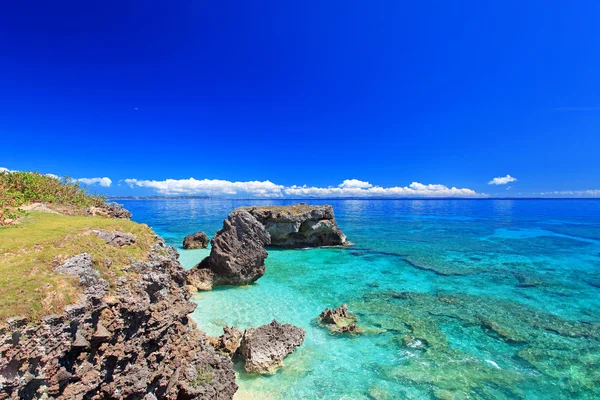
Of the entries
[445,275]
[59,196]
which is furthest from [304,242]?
[59,196]

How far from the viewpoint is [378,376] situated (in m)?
12.8

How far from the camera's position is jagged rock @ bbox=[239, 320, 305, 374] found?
1275 cm

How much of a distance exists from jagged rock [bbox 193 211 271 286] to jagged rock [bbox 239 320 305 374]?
10.0 metres

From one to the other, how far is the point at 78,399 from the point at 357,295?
63.4 feet

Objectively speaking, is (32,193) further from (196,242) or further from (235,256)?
(196,242)

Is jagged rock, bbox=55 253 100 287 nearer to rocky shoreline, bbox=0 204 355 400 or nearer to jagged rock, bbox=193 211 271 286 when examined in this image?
rocky shoreline, bbox=0 204 355 400

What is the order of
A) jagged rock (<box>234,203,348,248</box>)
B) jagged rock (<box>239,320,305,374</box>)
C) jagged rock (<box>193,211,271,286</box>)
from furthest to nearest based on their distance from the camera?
jagged rock (<box>234,203,348,248</box>) → jagged rock (<box>193,211,271,286</box>) → jagged rock (<box>239,320,305,374</box>)

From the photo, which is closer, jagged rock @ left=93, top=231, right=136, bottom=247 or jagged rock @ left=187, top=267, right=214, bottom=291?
jagged rock @ left=93, top=231, right=136, bottom=247

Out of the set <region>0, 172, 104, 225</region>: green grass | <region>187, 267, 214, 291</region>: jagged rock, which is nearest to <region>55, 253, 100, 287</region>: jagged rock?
<region>0, 172, 104, 225</region>: green grass

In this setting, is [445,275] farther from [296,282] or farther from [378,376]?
[378,376]

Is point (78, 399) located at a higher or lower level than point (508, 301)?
higher

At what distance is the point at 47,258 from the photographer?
8.77 metres

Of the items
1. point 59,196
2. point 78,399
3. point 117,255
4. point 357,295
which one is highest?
point 59,196

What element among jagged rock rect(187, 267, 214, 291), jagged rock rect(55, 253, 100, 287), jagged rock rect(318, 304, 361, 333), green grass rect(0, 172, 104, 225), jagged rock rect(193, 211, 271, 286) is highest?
green grass rect(0, 172, 104, 225)
